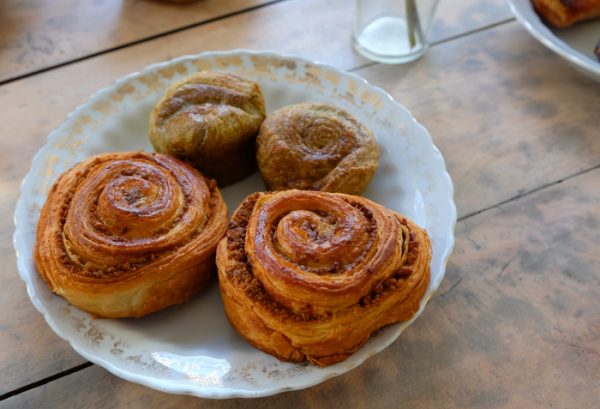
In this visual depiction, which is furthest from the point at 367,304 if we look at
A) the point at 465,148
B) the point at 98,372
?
the point at 465,148

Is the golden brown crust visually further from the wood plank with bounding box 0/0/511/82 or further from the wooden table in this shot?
the wood plank with bounding box 0/0/511/82

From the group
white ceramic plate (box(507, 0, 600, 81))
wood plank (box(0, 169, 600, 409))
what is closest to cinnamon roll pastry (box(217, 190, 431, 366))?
wood plank (box(0, 169, 600, 409))

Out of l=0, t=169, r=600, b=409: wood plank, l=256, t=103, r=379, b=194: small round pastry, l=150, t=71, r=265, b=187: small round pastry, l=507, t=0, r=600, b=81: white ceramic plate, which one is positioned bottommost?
l=0, t=169, r=600, b=409: wood plank

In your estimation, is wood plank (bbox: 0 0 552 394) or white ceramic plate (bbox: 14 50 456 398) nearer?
white ceramic plate (bbox: 14 50 456 398)

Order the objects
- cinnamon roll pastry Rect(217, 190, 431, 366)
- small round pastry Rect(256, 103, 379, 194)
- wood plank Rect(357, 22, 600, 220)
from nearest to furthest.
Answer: cinnamon roll pastry Rect(217, 190, 431, 366)
small round pastry Rect(256, 103, 379, 194)
wood plank Rect(357, 22, 600, 220)

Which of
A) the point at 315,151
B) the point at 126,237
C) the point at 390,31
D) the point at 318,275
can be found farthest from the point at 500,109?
the point at 126,237

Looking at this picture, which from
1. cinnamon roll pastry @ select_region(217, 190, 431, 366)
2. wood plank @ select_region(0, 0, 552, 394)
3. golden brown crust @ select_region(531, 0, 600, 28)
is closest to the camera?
cinnamon roll pastry @ select_region(217, 190, 431, 366)

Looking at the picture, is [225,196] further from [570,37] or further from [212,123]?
[570,37]

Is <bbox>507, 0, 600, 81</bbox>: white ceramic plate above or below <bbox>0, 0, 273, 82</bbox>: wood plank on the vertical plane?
below
